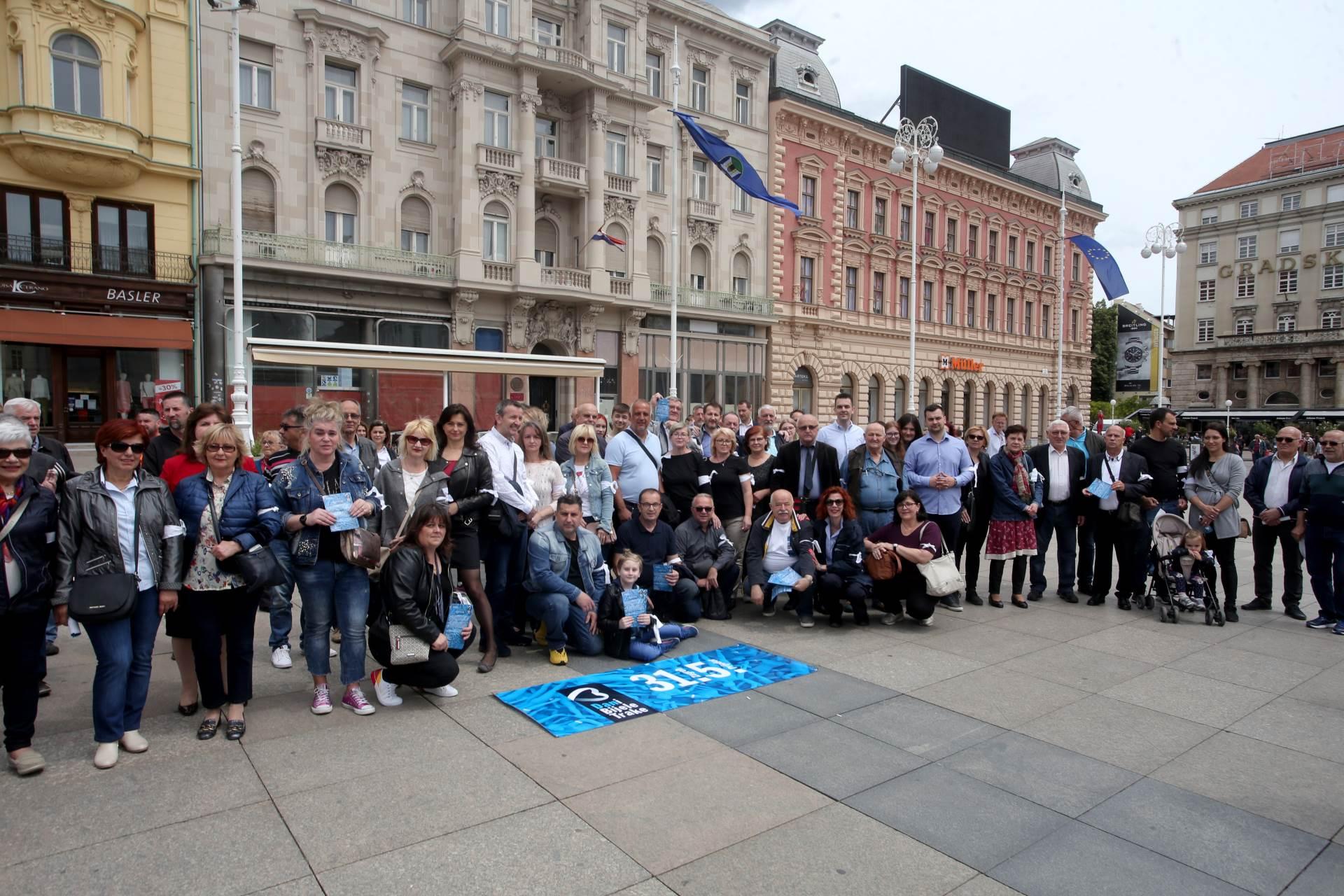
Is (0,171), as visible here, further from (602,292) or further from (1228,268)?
(1228,268)

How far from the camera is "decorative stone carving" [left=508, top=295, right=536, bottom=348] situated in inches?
1096

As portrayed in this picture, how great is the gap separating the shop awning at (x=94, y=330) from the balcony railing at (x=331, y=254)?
244cm

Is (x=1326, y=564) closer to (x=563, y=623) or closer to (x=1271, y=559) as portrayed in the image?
(x=1271, y=559)

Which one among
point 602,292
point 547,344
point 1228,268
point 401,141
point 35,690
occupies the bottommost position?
point 35,690

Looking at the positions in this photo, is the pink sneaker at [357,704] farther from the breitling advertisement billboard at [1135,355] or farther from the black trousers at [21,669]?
the breitling advertisement billboard at [1135,355]

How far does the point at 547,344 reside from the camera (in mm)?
29719

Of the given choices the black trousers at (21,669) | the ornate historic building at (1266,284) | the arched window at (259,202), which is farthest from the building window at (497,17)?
the ornate historic building at (1266,284)

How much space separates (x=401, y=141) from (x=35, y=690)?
2506 cm

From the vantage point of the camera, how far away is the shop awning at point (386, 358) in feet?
55.9

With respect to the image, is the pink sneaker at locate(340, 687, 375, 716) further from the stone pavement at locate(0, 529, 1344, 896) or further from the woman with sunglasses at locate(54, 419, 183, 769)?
the woman with sunglasses at locate(54, 419, 183, 769)

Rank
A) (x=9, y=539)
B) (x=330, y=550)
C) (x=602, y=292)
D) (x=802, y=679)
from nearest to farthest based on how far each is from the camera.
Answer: (x=9, y=539), (x=330, y=550), (x=802, y=679), (x=602, y=292)

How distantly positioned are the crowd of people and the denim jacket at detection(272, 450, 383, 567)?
17 mm

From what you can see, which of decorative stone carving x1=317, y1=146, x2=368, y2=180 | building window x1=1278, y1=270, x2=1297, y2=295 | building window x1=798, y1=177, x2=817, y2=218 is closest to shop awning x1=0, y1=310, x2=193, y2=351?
decorative stone carving x1=317, y1=146, x2=368, y2=180

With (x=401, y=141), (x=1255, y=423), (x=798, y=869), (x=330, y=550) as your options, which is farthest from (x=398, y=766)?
(x=1255, y=423)
